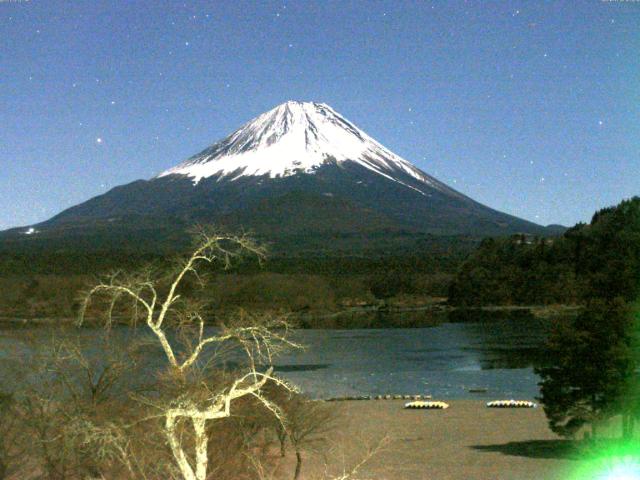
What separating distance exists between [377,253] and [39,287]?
61.4 meters

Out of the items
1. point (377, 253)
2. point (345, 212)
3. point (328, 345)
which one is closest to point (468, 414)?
point (328, 345)

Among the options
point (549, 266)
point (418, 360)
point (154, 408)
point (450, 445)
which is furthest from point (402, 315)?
point (154, 408)

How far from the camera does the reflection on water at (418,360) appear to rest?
38094 mm

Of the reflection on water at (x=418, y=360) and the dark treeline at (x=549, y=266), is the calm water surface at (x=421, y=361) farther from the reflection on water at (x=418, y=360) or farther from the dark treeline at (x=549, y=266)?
the dark treeline at (x=549, y=266)

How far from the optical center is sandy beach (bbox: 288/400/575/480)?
715 inches

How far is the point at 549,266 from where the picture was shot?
99.1 meters

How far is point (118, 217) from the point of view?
609ft

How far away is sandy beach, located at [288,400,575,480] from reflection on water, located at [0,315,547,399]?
5.73 m

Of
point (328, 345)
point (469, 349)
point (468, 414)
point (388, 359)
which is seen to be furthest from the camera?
point (328, 345)

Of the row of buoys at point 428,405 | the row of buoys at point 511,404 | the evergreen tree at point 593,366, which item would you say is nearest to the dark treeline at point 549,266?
the row of buoys at point 511,404

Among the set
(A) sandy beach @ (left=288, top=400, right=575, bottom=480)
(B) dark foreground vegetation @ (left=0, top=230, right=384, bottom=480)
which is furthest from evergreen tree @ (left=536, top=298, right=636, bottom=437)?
(B) dark foreground vegetation @ (left=0, top=230, right=384, bottom=480)

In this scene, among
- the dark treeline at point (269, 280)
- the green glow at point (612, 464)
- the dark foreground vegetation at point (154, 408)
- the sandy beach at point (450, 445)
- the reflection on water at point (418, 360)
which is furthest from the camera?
the dark treeline at point (269, 280)

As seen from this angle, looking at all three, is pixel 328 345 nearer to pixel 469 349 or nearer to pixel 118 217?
pixel 469 349

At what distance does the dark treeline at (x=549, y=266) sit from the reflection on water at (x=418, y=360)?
877 inches
